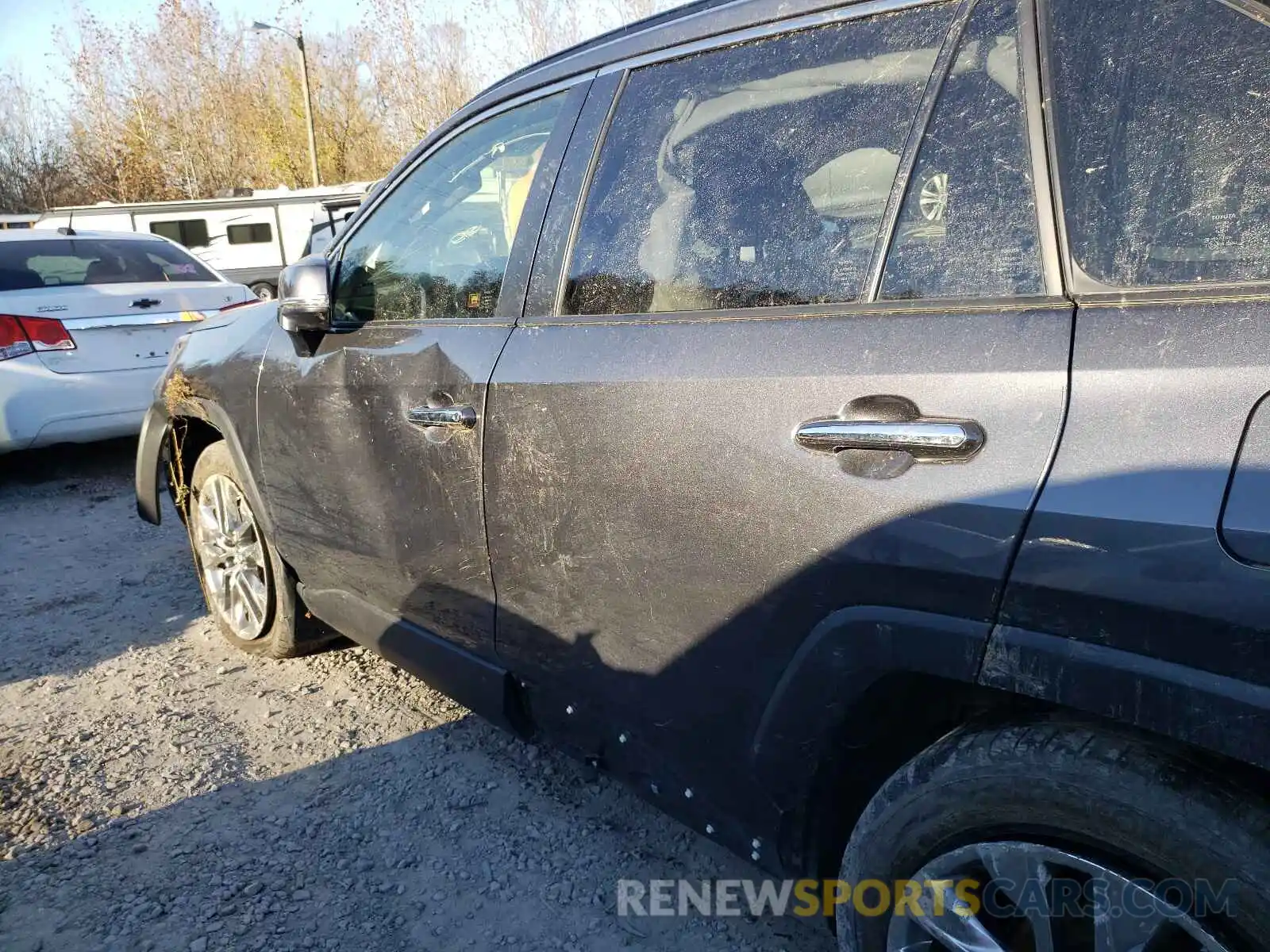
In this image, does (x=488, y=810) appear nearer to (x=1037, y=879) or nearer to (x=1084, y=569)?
(x=1037, y=879)

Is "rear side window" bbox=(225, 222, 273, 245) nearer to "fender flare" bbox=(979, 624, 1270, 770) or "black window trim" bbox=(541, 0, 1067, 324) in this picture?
"black window trim" bbox=(541, 0, 1067, 324)

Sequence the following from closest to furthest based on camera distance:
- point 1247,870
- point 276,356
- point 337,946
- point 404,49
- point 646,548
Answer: point 1247,870 < point 646,548 < point 337,946 < point 276,356 < point 404,49

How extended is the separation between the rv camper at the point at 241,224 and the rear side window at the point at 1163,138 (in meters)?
17.5

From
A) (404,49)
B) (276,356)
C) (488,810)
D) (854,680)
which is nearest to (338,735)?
(488,810)

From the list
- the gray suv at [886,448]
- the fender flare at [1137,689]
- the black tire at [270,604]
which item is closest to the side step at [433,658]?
the gray suv at [886,448]

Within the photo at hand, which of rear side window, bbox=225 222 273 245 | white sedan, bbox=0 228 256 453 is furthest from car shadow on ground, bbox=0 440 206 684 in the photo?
rear side window, bbox=225 222 273 245

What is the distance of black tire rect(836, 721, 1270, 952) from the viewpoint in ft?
3.98

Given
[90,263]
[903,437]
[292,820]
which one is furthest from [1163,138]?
[90,263]

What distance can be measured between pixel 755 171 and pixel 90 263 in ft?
20.1

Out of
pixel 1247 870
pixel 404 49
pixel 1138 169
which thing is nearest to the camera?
pixel 1247 870

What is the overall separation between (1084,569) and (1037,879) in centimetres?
50

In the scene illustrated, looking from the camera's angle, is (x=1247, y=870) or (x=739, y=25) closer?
(x=1247, y=870)

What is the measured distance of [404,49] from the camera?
2500 centimetres

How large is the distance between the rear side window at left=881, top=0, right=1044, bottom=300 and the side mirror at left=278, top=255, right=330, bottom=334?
1.72 m
